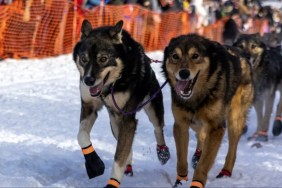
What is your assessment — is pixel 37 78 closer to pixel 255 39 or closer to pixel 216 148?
pixel 255 39

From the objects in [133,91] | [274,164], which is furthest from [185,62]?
[274,164]

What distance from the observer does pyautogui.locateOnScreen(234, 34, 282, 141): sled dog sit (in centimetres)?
605

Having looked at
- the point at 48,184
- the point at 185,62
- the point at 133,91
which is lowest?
the point at 48,184

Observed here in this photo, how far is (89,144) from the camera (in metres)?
3.86

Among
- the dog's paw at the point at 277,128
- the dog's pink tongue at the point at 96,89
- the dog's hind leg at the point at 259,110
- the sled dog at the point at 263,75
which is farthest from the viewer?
the dog's paw at the point at 277,128

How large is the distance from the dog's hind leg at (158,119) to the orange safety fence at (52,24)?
5071mm

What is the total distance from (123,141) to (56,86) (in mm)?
4235

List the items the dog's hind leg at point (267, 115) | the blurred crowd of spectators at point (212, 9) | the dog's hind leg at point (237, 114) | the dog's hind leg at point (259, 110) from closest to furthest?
the dog's hind leg at point (237, 114) < the dog's hind leg at point (267, 115) < the dog's hind leg at point (259, 110) < the blurred crowd of spectators at point (212, 9)

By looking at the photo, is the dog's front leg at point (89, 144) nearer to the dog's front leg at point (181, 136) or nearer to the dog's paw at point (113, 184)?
the dog's paw at point (113, 184)

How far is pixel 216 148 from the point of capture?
377 centimetres

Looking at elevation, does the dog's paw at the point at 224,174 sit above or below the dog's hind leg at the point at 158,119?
below

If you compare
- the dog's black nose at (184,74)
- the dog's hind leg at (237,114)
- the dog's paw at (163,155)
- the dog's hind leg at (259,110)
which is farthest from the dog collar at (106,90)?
the dog's hind leg at (259,110)

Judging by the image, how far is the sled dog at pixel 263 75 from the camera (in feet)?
19.9

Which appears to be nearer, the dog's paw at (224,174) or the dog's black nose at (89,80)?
the dog's black nose at (89,80)
